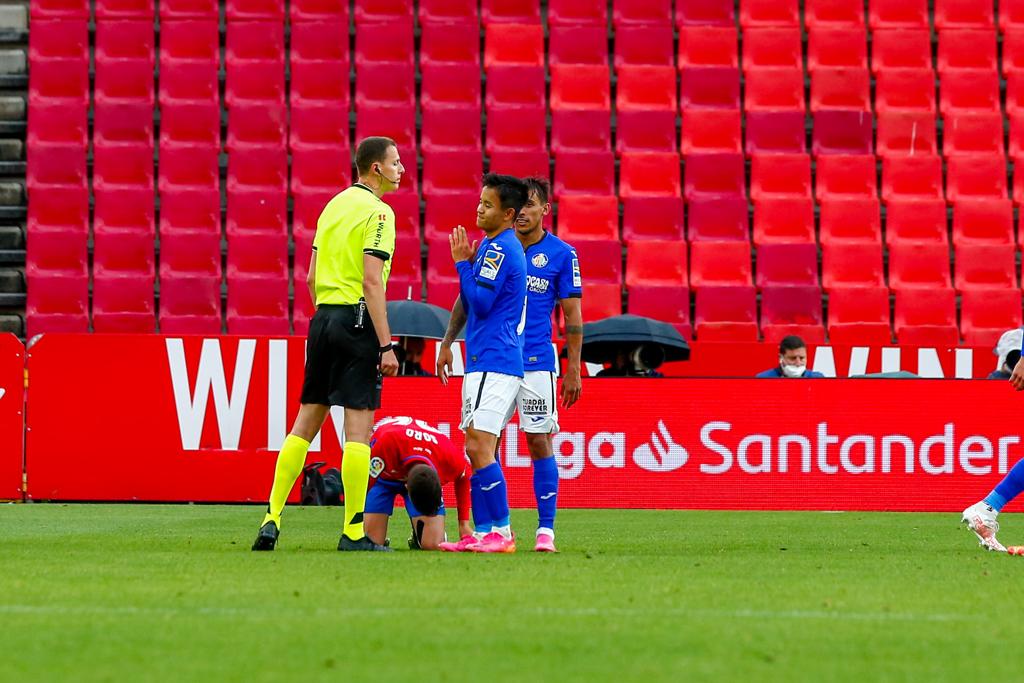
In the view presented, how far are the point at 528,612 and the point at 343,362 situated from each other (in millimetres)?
2689

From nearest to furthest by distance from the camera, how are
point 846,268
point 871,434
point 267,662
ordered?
1. point 267,662
2. point 871,434
3. point 846,268

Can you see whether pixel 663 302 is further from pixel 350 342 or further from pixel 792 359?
pixel 350 342

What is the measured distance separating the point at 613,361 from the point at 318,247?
276 inches

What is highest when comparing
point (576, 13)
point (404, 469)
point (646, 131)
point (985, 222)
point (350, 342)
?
point (576, 13)

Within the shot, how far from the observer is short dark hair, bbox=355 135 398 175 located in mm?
7992

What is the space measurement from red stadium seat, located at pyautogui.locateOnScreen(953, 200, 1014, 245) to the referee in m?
12.2

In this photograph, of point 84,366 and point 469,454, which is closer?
point 469,454

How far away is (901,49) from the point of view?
20297 mm

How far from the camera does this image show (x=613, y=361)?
14.8 metres

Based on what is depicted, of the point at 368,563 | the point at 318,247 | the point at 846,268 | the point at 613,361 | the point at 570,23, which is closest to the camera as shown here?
the point at 368,563

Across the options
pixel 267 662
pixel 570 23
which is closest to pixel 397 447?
pixel 267 662

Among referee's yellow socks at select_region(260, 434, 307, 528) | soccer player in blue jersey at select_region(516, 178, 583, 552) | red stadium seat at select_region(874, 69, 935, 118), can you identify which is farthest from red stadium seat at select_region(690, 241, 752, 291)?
referee's yellow socks at select_region(260, 434, 307, 528)

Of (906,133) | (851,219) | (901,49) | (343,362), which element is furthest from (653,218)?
(343,362)

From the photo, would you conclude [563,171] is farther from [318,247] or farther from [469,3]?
[318,247]
